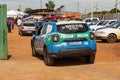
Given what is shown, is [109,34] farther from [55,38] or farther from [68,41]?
[55,38]

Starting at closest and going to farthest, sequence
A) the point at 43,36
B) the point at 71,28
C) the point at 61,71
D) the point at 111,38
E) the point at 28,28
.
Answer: the point at 61,71
the point at 71,28
the point at 43,36
the point at 111,38
the point at 28,28

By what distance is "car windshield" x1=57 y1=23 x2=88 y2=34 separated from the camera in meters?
12.9

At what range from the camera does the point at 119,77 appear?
1029 centimetres

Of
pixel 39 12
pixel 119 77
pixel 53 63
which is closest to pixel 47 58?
pixel 53 63

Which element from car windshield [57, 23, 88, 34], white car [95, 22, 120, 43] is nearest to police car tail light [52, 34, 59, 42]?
car windshield [57, 23, 88, 34]

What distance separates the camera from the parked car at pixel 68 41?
12672 mm

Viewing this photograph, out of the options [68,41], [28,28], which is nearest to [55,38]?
[68,41]

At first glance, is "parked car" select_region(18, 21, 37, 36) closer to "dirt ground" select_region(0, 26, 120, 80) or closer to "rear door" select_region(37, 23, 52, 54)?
"rear door" select_region(37, 23, 52, 54)

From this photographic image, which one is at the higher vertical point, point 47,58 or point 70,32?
point 70,32

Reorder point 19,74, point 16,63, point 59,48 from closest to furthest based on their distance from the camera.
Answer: point 19,74
point 59,48
point 16,63

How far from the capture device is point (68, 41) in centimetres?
1273

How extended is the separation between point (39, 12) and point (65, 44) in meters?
60.1

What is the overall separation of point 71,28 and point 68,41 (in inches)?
22.4

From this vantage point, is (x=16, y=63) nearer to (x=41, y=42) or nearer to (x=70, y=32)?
(x=41, y=42)
